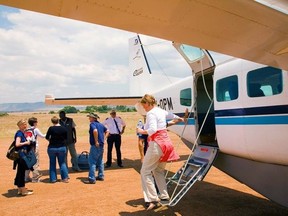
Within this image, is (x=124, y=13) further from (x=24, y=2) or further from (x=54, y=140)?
(x=54, y=140)

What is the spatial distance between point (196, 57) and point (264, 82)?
2.06 meters

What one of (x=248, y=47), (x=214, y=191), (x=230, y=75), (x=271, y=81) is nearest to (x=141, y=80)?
(x=214, y=191)

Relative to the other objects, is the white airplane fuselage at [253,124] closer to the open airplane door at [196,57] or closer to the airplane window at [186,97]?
the open airplane door at [196,57]

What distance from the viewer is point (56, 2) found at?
2199 mm

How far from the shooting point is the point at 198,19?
8.37ft

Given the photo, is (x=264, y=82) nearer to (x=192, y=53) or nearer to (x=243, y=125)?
(x=243, y=125)

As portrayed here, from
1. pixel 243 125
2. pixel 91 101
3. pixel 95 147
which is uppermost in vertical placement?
pixel 91 101

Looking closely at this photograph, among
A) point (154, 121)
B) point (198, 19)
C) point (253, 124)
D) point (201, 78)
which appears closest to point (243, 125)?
point (253, 124)

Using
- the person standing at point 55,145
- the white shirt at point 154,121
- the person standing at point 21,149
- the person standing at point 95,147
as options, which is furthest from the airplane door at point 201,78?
the person standing at point 21,149

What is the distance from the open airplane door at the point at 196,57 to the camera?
608 centimetres

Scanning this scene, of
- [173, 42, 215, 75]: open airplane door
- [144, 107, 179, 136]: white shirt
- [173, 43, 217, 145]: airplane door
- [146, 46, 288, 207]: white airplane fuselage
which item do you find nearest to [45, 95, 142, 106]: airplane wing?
[173, 43, 217, 145]: airplane door

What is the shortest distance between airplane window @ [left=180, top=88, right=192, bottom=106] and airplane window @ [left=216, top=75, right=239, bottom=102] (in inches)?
69.4

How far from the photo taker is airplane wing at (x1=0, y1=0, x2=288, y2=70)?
2.30 meters

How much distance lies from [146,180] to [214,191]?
8.98 ft
